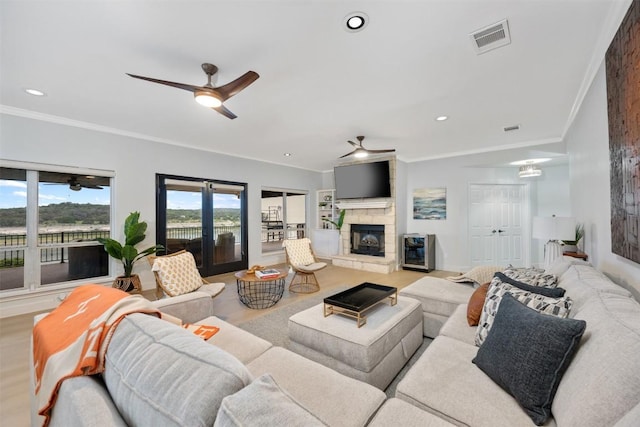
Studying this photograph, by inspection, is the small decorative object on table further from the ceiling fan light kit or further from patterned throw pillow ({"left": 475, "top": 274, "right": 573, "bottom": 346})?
patterned throw pillow ({"left": 475, "top": 274, "right": 573, "bottom": 346})

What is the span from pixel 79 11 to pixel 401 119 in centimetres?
344

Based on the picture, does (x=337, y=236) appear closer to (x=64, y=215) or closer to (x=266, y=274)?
(x=266, y=274)

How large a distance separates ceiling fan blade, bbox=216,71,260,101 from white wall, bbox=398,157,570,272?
500 centimetres

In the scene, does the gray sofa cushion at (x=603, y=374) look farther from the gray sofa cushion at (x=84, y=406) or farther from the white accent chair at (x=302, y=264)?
the white accent chair at (x=302, y=264)

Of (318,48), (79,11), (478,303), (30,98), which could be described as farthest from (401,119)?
(30,98)

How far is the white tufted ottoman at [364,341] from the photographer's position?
1.76m

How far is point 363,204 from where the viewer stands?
6273 millimetres

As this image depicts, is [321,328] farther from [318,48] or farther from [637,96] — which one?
[637,96]

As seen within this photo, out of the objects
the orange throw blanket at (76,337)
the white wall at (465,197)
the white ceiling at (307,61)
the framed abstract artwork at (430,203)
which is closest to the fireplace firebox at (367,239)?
the framed abstract artwork at (430,203)

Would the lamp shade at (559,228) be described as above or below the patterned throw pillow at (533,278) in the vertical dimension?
above

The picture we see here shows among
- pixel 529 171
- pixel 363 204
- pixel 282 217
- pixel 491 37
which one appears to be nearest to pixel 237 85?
pixel 491 37

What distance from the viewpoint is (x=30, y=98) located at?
300cm

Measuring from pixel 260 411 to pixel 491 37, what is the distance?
9.11 ft

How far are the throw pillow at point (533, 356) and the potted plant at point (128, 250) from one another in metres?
4.45
